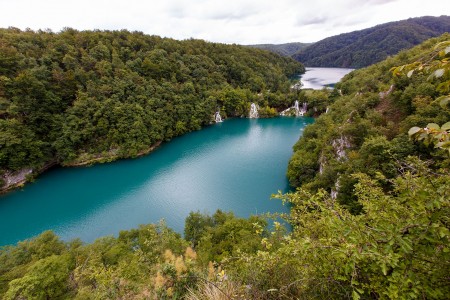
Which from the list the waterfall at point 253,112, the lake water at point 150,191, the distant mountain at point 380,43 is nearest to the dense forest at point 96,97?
the waterfall at point 253,112

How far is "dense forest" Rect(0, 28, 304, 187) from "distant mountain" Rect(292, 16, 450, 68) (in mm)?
87498

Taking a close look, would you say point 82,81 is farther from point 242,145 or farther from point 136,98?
point 242,145

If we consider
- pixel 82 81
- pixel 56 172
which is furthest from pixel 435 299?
pixel 82 81

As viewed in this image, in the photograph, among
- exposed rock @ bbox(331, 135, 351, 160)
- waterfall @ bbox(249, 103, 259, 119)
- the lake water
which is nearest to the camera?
exposed rock @ bbox(331, 135, 351, 160)

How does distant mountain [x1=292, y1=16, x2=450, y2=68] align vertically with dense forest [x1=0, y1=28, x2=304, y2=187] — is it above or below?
above

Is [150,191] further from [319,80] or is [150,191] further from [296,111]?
[319,80]

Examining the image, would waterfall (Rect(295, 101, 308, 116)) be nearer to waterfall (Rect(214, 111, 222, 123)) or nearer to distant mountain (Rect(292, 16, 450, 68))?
waterfall (Rect(214, 111, 222, 123))

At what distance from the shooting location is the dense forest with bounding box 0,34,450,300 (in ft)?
5.40

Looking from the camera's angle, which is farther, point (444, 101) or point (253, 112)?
point (253, 112)

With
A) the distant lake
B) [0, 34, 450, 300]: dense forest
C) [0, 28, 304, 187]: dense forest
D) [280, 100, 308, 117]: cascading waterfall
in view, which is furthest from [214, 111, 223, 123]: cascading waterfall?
the distant lake

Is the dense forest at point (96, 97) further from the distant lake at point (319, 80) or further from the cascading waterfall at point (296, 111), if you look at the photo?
the distant lake at point (319, 80)

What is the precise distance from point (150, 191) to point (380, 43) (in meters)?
129

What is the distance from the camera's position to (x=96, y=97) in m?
30.4

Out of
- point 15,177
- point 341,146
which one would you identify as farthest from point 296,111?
point 15,177
